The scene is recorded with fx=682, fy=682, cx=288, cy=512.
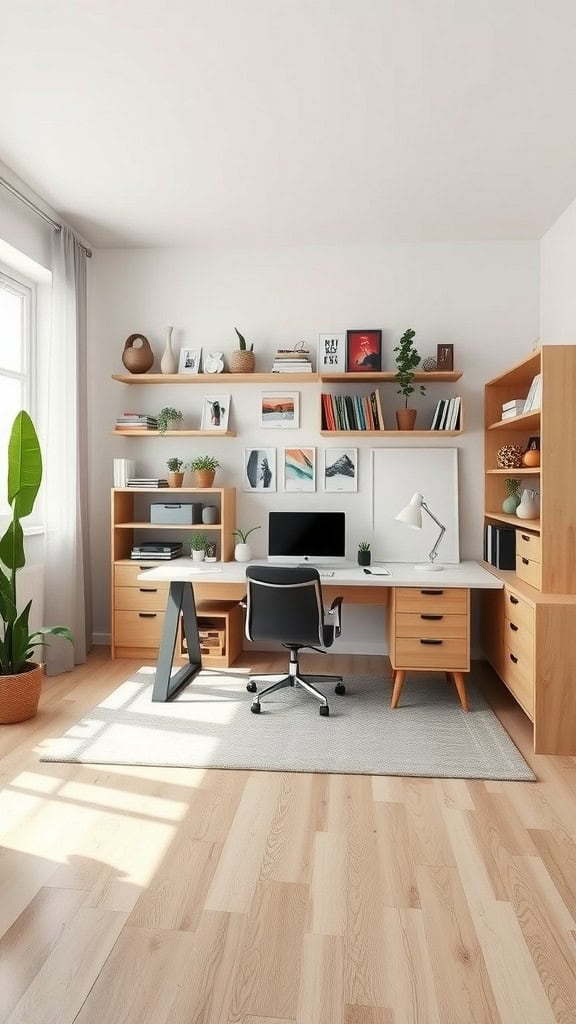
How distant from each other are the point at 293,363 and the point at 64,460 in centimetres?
160

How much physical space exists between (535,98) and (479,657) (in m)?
3.28

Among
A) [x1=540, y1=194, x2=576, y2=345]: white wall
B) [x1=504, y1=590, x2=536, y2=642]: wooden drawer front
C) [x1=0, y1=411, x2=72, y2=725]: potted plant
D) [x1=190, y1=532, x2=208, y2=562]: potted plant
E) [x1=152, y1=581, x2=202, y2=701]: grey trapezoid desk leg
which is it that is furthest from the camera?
[x1=190, y1=532, x2=208, y2=562]: potted plant

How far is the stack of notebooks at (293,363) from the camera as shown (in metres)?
4.50

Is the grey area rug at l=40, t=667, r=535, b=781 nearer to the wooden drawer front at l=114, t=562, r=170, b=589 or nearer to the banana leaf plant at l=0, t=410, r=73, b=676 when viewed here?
the banana leaf plant at l=0, t=410, r=73, b=676

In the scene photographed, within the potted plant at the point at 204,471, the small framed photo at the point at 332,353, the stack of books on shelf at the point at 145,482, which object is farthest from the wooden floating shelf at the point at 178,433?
the small framed photo at the point at 332,353

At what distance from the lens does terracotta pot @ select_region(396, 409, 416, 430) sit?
438 cm

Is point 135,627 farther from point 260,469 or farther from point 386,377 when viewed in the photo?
point 386,377

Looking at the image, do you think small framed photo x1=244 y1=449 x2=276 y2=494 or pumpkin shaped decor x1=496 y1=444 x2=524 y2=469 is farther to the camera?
small framed photo x1=244 y1=449 x2=276 y2=494

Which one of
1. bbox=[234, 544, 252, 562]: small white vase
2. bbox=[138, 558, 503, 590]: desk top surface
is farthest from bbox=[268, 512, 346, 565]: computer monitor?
bbox=[234, 544, 252, 562]: small white vase

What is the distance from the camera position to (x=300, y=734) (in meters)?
3.24

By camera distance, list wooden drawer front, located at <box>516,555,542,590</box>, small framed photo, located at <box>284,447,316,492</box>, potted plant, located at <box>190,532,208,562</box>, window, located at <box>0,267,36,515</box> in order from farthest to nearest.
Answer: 1. small framed photo, located at <box>284,447,316,492</box>
2. potted plant, located at <box>190,532,208,562</box>
3. window, located at <box>0,267,36,515</box>
4. wooden drawer front, located at <box>516,555,542,590</box>

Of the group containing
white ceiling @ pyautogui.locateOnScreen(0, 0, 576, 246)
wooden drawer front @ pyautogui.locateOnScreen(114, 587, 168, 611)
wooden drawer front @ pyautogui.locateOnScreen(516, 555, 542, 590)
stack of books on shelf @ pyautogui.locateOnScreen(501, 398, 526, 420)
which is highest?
white ceiling @ pyautogui.locateOnScreen(0, 0, 576, 246)

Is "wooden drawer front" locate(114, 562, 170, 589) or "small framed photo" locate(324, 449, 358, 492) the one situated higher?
"small framed photo" locate(324, 449, 358, 492)

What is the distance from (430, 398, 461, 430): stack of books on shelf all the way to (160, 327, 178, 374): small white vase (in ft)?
5.90
